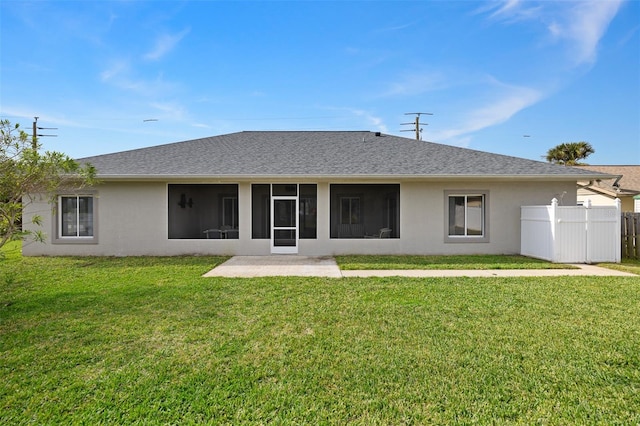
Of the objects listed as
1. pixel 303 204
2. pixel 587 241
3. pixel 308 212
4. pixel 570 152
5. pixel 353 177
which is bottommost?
pixel 587 241

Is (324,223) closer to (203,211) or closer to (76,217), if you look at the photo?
(203,211)

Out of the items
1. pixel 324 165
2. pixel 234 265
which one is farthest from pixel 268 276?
pixel 324 165

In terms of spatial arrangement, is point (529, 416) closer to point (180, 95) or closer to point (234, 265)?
point (234, 265)

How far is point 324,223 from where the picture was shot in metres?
12.2

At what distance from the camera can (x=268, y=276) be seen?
27.6ft

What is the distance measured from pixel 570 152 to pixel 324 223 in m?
32.5

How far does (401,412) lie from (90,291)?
681 centimetres

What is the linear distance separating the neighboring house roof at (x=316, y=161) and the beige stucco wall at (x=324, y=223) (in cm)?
63

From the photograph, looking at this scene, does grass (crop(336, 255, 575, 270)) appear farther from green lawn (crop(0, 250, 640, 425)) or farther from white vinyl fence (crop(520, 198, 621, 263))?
green lawn (crop(0, 250, 640, 425))

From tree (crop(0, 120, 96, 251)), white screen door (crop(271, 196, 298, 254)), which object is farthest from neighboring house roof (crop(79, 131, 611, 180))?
tree (crop(0, 120, 96, 251))

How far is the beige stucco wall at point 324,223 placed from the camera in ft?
39.1

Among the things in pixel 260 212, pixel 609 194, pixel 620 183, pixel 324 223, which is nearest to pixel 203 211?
pixel 260 212

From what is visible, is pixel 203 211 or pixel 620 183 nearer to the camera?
pixel 203 211

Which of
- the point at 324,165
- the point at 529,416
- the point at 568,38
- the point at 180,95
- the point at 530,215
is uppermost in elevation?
the point at 568,38
